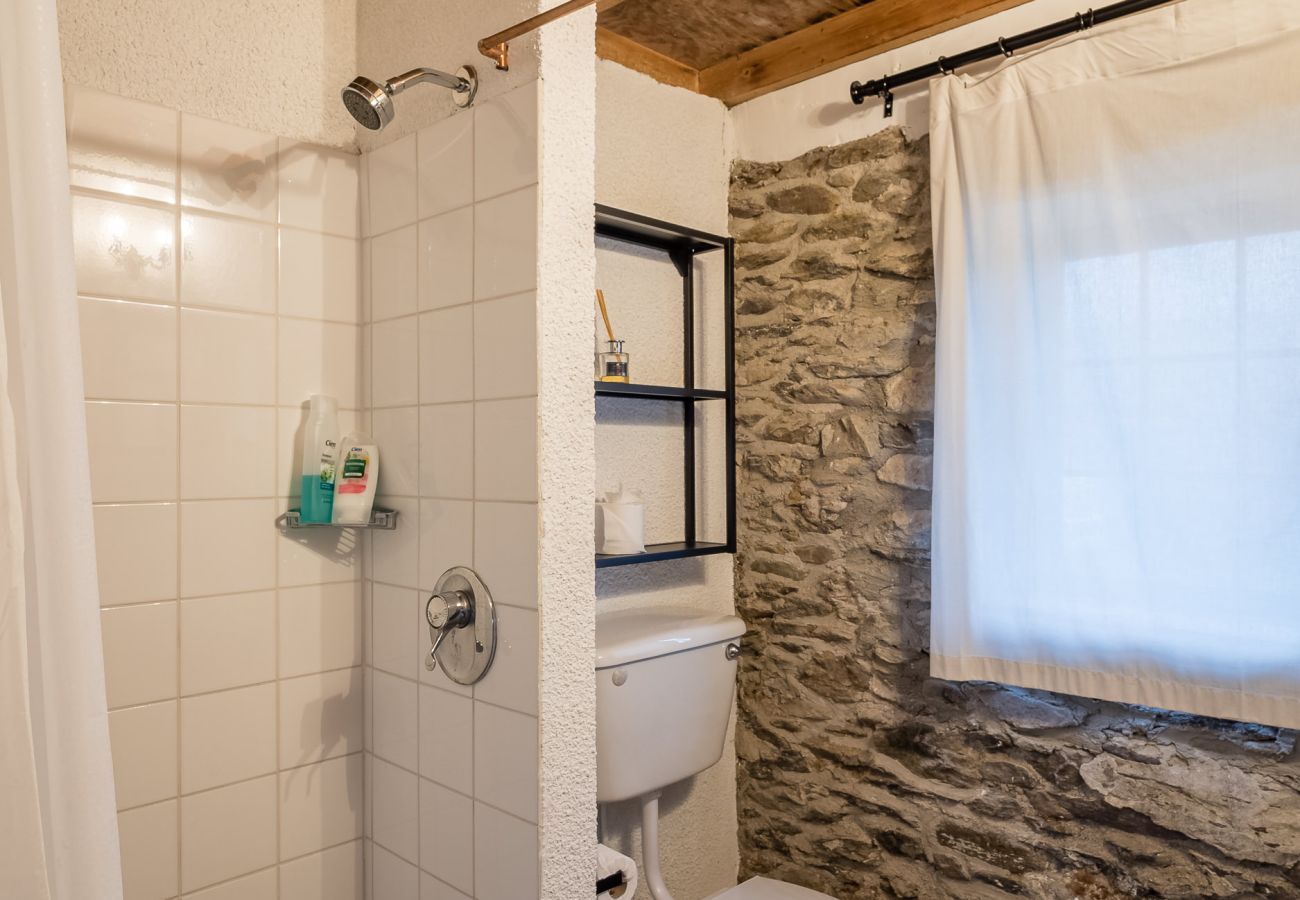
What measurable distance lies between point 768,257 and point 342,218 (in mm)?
1084

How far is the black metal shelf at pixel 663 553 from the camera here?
1.80 metres

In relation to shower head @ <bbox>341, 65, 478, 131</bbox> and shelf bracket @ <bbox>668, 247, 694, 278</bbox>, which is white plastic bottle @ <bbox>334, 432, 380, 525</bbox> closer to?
shower head @ <bbox>341, 65, 478, 131</bbox>

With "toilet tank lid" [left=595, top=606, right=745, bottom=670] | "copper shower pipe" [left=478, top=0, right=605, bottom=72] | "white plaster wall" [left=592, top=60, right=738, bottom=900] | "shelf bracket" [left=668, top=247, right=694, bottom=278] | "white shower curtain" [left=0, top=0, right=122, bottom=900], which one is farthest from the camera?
"shelf bracket" [left=668, top=247, right=694, bottom=278]

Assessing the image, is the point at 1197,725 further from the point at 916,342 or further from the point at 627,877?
the point at 627,877

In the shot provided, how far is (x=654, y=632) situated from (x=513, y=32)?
118 cm

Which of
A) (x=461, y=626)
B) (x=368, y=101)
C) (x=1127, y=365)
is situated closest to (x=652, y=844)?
(x=461, y=626)

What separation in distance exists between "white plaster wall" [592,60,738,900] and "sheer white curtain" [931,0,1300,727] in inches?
25.1

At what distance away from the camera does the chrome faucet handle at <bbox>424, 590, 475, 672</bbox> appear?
134 centimetres

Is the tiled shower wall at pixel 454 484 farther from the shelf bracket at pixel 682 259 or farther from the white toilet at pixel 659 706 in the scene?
the shelf bracket at pixel 682 259

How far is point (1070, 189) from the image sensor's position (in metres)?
1.64

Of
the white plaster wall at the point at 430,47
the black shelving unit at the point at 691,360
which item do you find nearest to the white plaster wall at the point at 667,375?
the black shelving unit at the point at 691,360

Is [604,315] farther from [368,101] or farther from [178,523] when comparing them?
[178,523]

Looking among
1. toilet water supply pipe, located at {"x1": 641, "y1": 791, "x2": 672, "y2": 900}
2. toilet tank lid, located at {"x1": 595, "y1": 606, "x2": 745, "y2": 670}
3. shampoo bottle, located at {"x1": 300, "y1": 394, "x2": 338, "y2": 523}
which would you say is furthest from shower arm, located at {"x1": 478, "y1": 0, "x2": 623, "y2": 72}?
toilet water supply pipe, located at {"x1": 641, "y1": 791, "x2": 672, "y2": 900}

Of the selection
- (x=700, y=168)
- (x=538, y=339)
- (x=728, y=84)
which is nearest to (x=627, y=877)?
(x=538, y=339)
